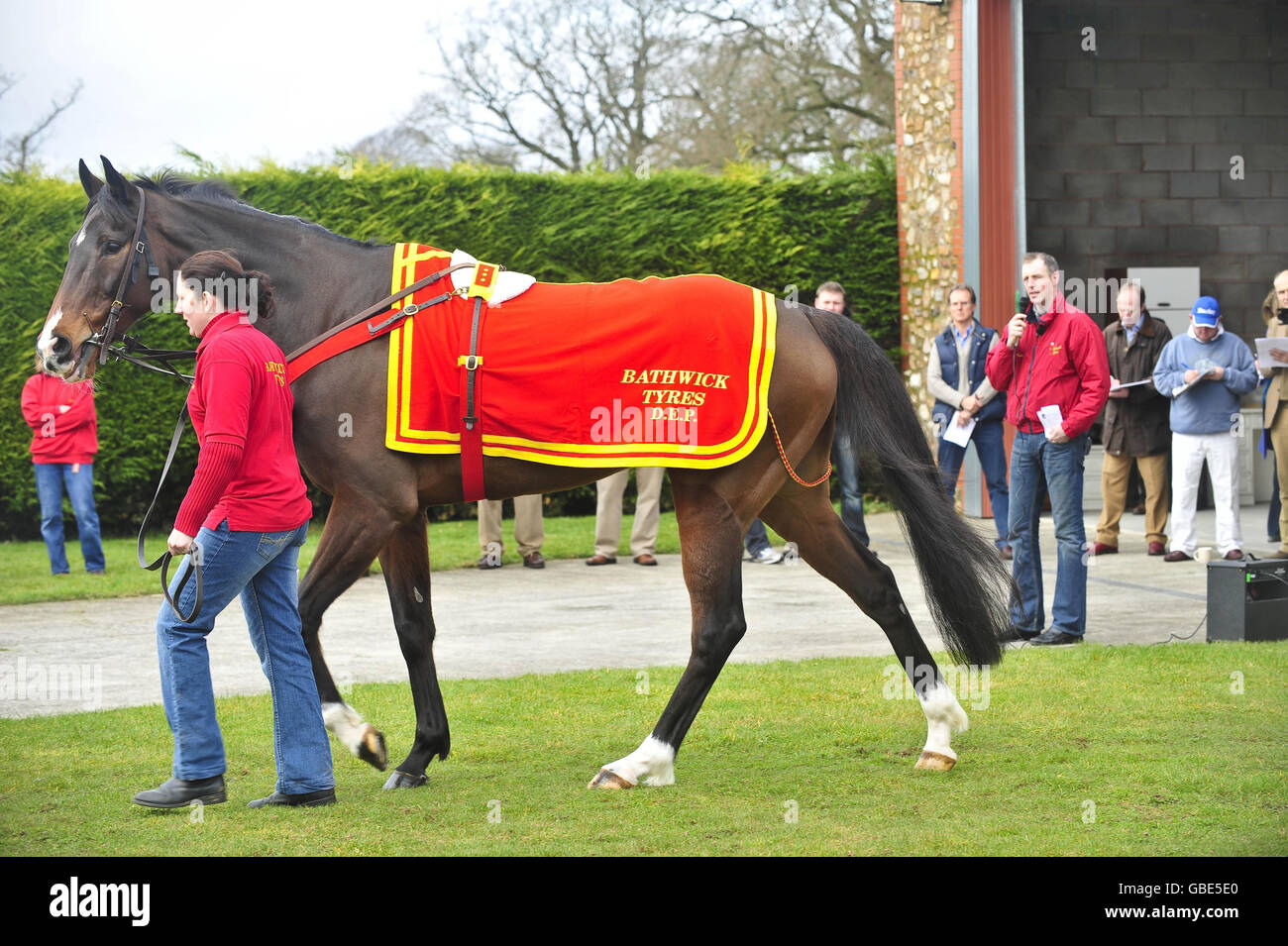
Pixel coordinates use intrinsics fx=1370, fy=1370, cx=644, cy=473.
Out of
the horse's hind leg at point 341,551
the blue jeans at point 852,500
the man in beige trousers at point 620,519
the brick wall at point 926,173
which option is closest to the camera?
the horse's hind leg at point 341,551

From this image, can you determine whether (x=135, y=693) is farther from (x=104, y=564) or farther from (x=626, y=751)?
(x=104, y=564)

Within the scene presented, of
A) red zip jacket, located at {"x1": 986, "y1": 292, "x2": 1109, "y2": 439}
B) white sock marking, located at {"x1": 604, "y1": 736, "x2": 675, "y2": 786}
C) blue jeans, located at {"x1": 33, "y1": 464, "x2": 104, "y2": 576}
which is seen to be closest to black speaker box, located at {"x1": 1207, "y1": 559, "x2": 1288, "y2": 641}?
red zip jacket, located at {"x1": 986, "y1": 292, "x2": 1109, "y2": 439}

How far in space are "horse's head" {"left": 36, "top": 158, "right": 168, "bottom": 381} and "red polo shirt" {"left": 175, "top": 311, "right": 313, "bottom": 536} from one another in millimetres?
672

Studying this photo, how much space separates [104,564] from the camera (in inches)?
430

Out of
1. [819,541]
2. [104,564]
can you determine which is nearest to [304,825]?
[819,541]

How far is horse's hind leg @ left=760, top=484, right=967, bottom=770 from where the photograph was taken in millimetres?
5250

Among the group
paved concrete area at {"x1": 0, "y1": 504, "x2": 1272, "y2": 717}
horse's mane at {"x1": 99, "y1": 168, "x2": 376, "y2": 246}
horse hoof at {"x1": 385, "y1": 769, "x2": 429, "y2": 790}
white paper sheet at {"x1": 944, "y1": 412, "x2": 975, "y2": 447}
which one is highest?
horse's mane at {"x1": 99, "y1": 168, "x2": 376, "y2": 246}

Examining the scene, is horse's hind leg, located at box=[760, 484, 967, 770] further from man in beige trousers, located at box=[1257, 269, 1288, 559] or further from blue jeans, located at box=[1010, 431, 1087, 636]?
Answer: man in beige trousers, located at box=[1257, 269, 1288, 559]

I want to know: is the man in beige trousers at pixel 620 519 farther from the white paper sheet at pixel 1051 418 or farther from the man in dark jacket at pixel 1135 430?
the white paper sheet at pixel 1051 418

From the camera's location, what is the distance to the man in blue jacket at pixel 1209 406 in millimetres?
10242

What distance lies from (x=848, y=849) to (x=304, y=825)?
5.62ft

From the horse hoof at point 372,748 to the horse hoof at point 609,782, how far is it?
77 cm

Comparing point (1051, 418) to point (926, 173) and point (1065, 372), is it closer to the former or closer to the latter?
point (1065, 372)

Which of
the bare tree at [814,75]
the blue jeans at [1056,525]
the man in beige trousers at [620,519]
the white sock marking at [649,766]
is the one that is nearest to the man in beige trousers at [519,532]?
the man in beige trousers at [620,519]
